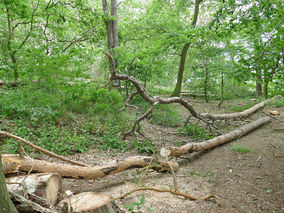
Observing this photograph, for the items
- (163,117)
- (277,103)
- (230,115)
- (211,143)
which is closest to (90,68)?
(163,117)

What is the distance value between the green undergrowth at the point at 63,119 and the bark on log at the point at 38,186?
184 centimetres

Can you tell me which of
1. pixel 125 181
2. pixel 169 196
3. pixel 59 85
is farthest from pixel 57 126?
pixel 169 196

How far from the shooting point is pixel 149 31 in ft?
31.6

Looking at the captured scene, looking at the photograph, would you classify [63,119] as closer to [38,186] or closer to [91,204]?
[38,186]

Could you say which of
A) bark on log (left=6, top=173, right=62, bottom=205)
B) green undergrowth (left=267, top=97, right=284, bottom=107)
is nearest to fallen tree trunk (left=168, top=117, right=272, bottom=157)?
bark on log (left=6, top=173, right=62, bottom=205)

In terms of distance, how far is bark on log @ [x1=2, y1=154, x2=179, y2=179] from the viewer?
2.43 meters

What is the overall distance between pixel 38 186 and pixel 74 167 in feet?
2.37

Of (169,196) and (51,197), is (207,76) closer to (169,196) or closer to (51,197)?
(169,196)

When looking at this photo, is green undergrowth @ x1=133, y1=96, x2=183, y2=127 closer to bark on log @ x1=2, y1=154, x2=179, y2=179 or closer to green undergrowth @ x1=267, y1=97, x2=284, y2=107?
bark on log @ x1=2, y1=154, x2=179, y2=179

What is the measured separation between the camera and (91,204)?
1762 millimetres

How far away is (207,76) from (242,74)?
275 inches

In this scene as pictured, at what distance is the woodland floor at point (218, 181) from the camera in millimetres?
2424

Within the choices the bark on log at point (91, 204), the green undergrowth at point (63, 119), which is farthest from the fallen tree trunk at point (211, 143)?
the bark on log at point (91, 204)

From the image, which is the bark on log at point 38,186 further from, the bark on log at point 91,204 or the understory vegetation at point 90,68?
the understory vegetation at point 90,68
